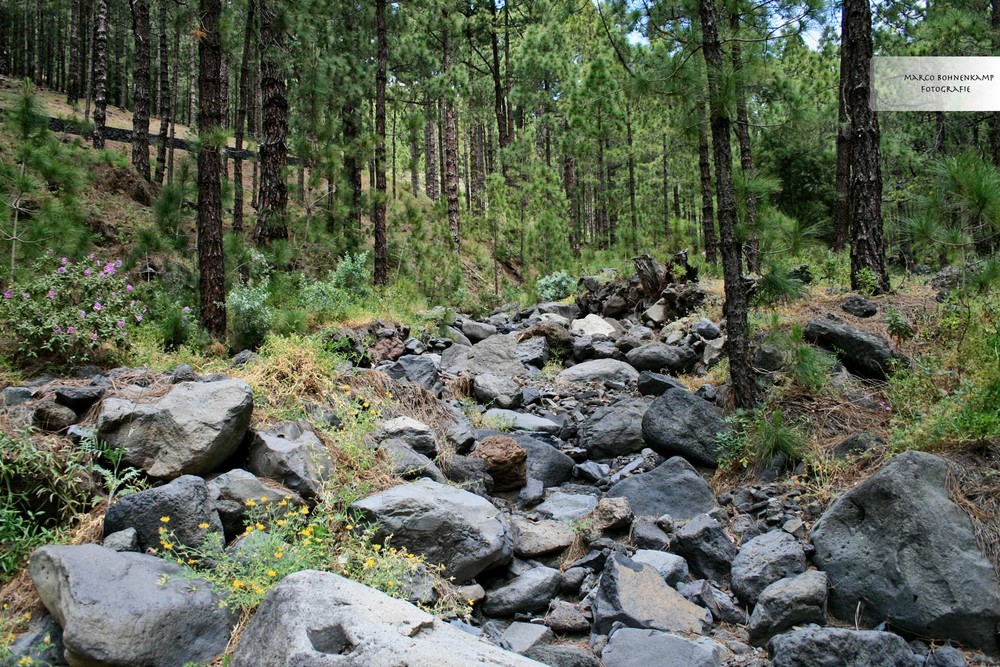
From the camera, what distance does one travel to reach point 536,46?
18.9 meters

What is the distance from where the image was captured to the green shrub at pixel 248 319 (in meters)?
7.36

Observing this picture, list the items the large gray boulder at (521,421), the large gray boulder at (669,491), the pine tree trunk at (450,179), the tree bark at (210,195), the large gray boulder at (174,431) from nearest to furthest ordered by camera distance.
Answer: the large gray boulder at (174,431)
the large gray boulder at (669,491)
the large gray boulder at (521,421)
the tree bark at (210,195)
the pine tree trunk at (450,179)

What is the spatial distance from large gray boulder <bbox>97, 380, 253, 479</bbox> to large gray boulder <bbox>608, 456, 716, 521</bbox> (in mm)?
3193

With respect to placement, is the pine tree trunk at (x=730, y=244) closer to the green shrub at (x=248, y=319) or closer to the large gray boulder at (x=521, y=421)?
the large gray boulder at (x=521, y=421)

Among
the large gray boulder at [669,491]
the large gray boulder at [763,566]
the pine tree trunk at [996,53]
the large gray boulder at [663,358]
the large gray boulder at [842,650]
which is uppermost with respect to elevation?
the pine tree trunk at [996,53]

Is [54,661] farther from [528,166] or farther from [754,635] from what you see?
[528,166]

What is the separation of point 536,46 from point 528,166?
12.2 feet

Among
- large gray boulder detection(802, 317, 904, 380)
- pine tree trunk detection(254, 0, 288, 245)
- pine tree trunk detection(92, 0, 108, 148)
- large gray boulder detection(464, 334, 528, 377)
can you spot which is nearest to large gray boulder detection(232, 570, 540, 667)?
large gray boulder detection(802, 317, 904, 380)

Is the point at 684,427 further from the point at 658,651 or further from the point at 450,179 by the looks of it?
the point at 450,179

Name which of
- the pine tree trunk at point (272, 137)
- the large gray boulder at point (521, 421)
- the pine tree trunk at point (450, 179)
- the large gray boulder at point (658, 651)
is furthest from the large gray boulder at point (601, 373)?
the pine tree trunk at point (450, 179)

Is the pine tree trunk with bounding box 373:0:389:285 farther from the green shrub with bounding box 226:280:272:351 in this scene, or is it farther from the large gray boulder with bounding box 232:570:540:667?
the large gray boulder with bounding box 232:570:540:667

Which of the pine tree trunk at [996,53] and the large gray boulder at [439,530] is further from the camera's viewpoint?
the pine tree trunk at [996,53]

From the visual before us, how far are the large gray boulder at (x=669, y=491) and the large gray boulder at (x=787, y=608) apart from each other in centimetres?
120

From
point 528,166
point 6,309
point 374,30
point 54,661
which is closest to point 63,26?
point 374,30
